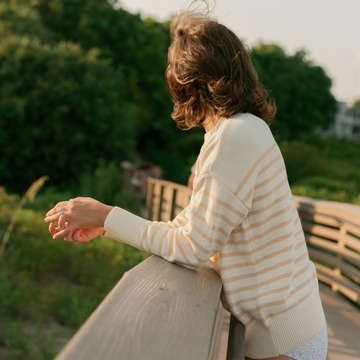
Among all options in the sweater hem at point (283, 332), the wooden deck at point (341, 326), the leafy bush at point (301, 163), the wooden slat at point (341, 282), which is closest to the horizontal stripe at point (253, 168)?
the sweater hem at point (283, 332)

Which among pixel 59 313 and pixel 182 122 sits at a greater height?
pixel 182 122

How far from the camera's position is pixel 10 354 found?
3787mm

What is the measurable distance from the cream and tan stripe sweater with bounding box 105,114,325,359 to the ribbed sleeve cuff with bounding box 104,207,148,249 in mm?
66

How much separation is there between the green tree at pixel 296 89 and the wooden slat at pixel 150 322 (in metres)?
38.6

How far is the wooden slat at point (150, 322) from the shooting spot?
63cm

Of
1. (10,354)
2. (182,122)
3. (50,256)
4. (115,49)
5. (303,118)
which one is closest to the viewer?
(182,122)

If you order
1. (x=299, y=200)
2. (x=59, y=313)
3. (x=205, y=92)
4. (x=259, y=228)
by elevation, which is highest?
(x=205, y=92)

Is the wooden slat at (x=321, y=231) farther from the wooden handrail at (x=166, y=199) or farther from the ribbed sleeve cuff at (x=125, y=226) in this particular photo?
the ribbed sleeve cuff at (x=125, y=226)

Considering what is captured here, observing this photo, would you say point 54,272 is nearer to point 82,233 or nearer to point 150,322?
point 82,233

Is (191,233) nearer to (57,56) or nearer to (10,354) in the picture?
(10,354)

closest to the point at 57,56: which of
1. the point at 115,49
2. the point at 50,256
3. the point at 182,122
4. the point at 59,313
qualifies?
the point at 115,49

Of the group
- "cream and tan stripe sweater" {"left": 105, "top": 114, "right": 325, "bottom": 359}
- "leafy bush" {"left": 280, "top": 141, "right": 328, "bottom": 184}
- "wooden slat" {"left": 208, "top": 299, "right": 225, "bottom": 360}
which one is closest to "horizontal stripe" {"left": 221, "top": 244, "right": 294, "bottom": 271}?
"cream and tan stripe sweater" {"left": 105, "top": 114, "right": 325, "bottom": 359}

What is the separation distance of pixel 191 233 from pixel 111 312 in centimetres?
39

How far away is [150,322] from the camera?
0.74 meters
